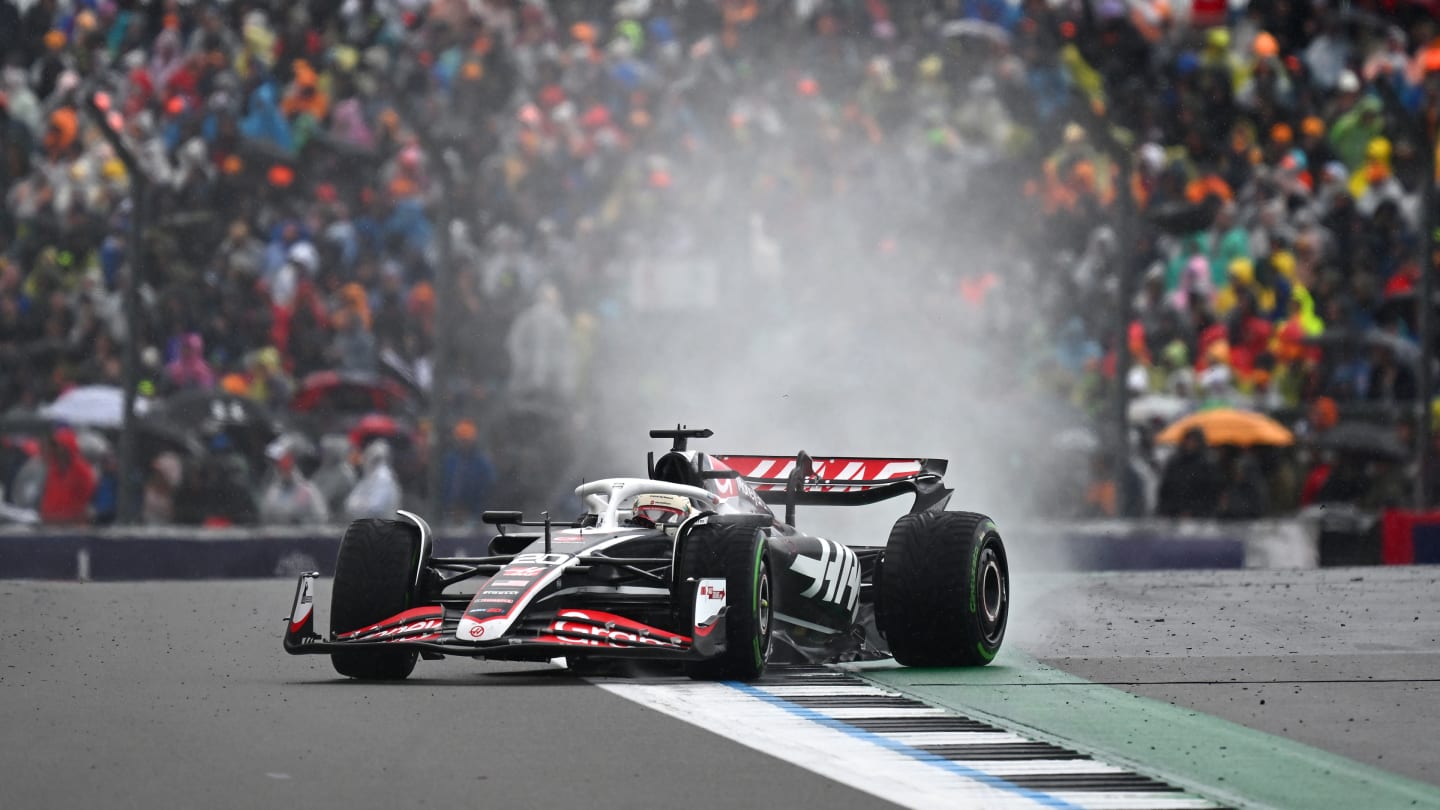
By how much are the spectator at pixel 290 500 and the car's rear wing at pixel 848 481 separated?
10.2m

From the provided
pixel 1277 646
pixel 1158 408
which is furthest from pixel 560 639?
pixel 1158 408

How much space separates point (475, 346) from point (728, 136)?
3920mm

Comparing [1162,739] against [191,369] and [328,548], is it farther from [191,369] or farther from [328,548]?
[191,369]

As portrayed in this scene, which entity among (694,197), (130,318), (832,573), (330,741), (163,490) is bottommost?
(330,741)

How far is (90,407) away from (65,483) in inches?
53.2

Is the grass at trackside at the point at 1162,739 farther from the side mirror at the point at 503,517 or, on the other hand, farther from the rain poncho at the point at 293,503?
the rain poncho at the point at 293,503

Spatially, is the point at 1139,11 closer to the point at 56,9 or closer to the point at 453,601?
the point at 56,9

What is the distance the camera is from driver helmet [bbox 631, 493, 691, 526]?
39.8ft

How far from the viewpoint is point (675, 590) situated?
1080 cm

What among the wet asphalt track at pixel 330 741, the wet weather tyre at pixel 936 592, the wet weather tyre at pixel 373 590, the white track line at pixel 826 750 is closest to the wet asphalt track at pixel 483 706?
the wet asphalt track at pixel 330 741

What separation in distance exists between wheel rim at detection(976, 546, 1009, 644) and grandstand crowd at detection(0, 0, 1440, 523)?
1177 centimetres

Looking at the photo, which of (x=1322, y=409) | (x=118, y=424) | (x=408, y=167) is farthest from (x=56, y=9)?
(x=1322, y=409)

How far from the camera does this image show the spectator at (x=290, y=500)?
23.2 metres

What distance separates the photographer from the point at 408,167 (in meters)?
27.6
